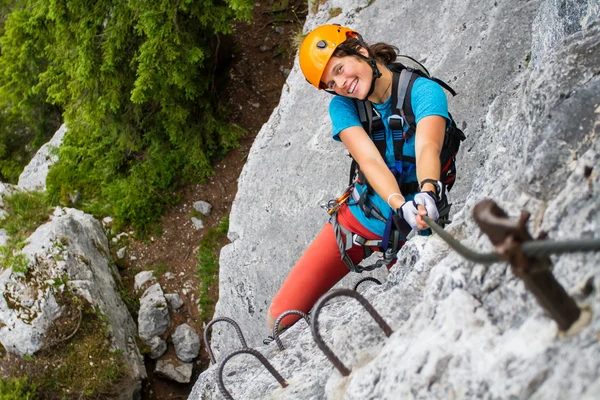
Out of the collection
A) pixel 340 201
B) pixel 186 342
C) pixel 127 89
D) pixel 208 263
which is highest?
pixel 340 201

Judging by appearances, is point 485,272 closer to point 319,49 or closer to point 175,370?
point 319,49

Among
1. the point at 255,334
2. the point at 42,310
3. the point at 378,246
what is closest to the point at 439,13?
the point at 378,246

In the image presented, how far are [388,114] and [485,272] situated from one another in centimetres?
188

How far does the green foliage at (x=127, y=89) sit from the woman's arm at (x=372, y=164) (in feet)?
12.9

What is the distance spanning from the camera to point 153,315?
9.89 metres

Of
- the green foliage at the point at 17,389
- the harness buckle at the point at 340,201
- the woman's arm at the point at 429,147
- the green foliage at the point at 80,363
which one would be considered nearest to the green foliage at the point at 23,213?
the green foliage at the point at 80,363

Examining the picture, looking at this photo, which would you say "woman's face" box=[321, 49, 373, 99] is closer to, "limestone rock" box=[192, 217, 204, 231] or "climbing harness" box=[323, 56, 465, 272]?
"climbing harness" box=[323, 56, 465, 272]

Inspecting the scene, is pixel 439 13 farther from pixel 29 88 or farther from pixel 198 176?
pixel 29 88

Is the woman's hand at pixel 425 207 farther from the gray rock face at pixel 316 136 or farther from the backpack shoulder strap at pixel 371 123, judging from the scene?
the gray rock face at pixel 316 136

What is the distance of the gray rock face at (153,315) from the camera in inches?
385

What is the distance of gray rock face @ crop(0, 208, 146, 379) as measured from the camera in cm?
813

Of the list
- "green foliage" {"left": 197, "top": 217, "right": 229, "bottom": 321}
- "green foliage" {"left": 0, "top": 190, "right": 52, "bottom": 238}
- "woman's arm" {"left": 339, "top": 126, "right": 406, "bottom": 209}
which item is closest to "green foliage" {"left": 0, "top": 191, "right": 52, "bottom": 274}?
"green foliage" {"left": 0, "top": 190, "right": 52, "bottom": 238}

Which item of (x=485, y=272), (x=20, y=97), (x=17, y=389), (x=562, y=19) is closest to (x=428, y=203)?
(x=485, y=272)

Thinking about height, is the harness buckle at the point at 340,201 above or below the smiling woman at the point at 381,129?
below
